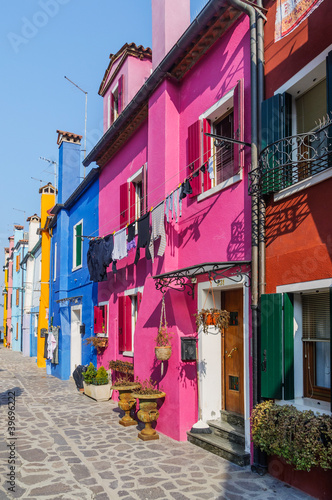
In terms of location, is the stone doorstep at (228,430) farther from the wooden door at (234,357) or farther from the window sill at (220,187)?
the window sill at (220,187)

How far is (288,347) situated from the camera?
566 cm

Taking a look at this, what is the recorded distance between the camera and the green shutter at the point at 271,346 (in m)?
5.67

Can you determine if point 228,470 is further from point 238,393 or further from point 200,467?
point 238,393

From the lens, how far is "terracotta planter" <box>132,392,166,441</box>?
7977 mm

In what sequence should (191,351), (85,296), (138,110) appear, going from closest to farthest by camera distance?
(191,351) → (138,110) → (85,296)

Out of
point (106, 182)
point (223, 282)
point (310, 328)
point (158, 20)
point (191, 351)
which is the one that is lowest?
point (191, 351)

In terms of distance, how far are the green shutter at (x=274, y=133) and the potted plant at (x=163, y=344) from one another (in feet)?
11.2

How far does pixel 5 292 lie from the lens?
156 feet

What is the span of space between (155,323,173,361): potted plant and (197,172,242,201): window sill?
2.55m

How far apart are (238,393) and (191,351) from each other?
1075 mm

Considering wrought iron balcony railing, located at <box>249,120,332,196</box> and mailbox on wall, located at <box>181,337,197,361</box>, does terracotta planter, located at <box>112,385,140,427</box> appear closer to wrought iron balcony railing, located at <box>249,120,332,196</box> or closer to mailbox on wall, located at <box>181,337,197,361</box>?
mailbox on wall, located at <box>181,337,197,361</box>

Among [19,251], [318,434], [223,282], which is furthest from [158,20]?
[19,251]

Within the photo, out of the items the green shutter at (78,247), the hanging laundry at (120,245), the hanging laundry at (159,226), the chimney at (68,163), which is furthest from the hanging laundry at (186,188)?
the chimney at (68,163)

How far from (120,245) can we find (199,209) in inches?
126
